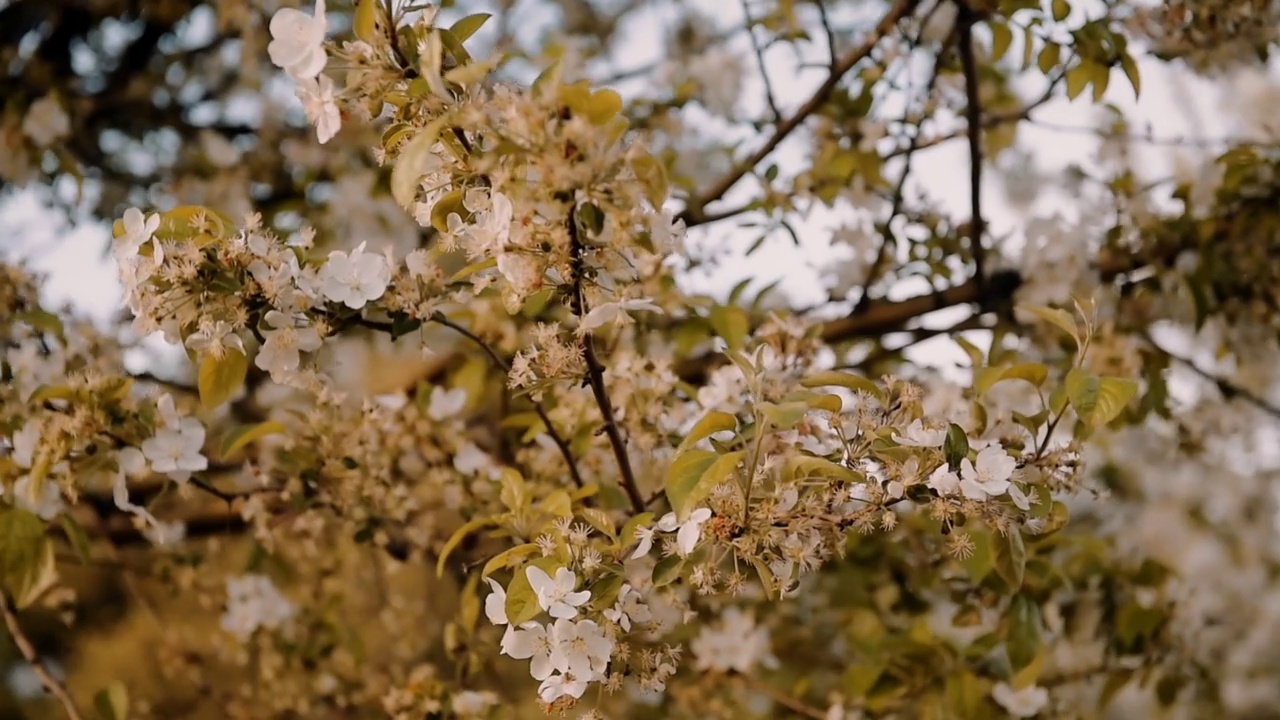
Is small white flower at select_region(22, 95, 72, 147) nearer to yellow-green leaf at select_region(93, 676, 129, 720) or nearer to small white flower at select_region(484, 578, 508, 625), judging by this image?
yellow-green leaf at select_region(93, 676, 129, 720)

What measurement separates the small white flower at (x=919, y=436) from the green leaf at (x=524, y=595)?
0.25 m

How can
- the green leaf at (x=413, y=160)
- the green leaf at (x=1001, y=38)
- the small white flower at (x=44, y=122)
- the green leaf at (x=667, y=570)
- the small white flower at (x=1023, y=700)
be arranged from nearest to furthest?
1. the green leaf at (x=413, y=160)
2. the green leaf at (x=667, y=570)
3. the small white flower at (x=1023, y=700)
4. the green leaf at (x=1001, y=38)
5. the small white flower at (x=44, y=122)

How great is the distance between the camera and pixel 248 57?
213 centimetres

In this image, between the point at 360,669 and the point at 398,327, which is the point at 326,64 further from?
the point at 360,669

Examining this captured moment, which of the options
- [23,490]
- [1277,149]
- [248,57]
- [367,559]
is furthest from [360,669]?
[1277,149]

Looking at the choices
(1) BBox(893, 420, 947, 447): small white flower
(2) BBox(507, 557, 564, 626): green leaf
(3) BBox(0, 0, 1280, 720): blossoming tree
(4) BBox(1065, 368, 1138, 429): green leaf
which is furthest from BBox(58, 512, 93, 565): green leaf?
(4) BBox(1065, 368, 1138, 429): green leaf

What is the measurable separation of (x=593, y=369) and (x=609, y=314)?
71mm

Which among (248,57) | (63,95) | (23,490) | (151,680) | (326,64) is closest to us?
(326,64)

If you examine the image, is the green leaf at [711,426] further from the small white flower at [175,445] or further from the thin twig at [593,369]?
the small white flower at [175,445]

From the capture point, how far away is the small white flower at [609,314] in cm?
71

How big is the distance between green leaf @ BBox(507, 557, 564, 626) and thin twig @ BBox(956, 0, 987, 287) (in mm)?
899

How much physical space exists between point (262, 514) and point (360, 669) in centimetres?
49

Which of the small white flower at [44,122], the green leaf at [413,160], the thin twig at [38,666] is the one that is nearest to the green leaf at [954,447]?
the green leaf at [413,160]

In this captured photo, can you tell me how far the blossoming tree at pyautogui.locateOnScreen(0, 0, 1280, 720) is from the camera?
0.74 meters
